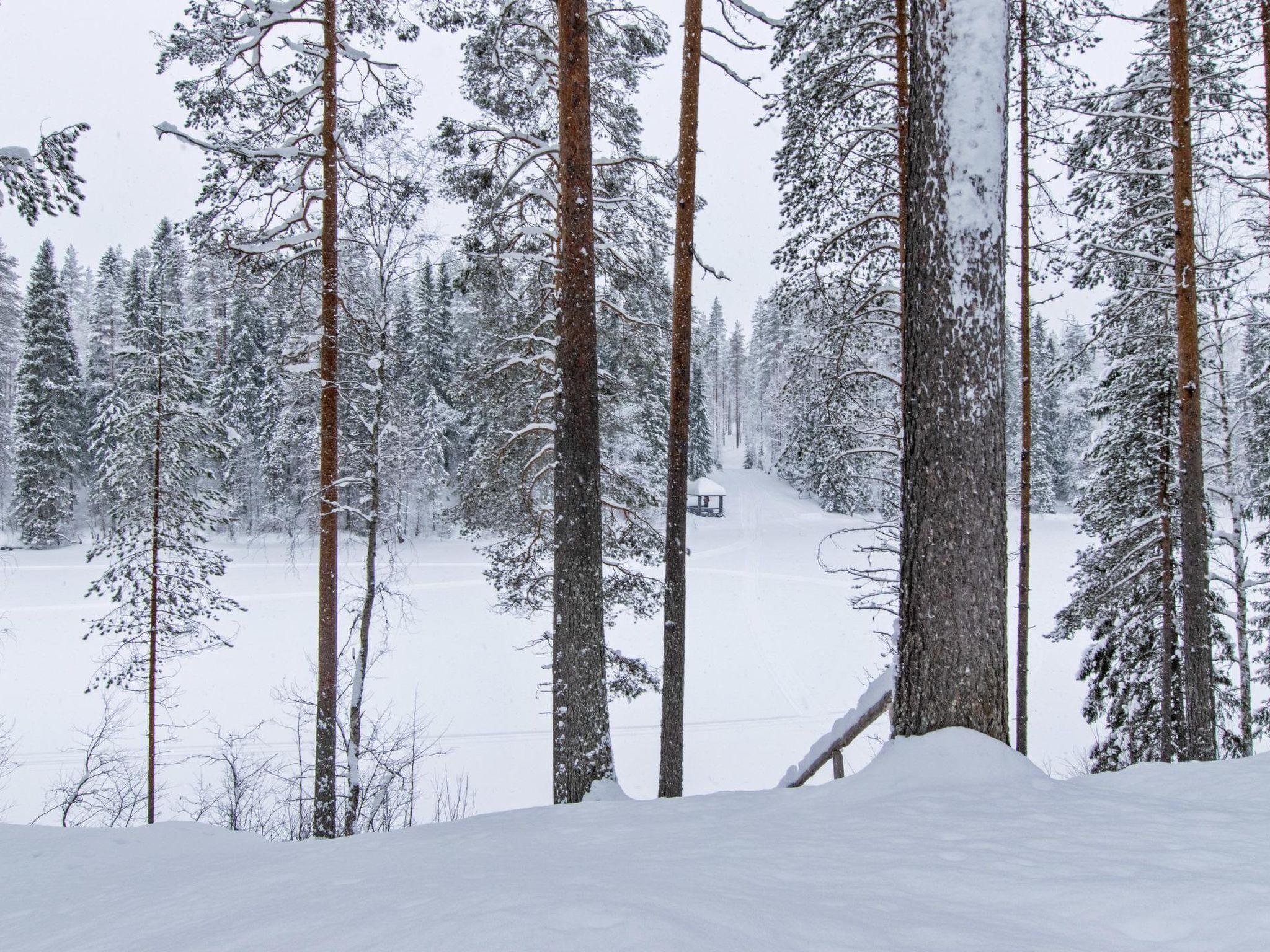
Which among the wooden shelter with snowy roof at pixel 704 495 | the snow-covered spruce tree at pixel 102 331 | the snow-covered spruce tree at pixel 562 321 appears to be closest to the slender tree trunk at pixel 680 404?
the snow-covered spruce tree at pixel 562 321

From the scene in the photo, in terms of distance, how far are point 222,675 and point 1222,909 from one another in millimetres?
23115

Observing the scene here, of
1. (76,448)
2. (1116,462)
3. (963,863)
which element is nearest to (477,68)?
(963,863)

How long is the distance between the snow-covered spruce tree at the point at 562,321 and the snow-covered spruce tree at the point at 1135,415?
16.3 ft

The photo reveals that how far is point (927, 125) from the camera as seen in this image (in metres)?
3.80

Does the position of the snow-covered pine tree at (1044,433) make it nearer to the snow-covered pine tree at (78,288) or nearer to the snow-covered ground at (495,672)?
the snow-covered ground at (495,672)

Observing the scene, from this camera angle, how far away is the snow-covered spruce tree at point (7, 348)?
96.2 feet

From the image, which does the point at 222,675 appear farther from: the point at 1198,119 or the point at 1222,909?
the point at 1198,119

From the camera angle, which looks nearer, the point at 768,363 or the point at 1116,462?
the point at 1116,462

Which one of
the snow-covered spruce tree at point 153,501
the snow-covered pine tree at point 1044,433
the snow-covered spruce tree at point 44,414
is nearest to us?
the snow-covered spruce tree at point 153,501

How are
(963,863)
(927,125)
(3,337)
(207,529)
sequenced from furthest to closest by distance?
1. (3,337)
2. (207,529)
3. (927,125)
4. (963,863)

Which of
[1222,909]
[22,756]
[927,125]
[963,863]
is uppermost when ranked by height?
[927,125]

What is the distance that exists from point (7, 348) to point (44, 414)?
307 inches

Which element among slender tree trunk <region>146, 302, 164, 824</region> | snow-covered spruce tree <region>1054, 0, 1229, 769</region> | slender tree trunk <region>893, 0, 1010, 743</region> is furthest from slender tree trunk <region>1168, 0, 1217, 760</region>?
slender tree trunk <region>146, 302, 164, 824</region>

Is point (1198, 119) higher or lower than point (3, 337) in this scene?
lower
